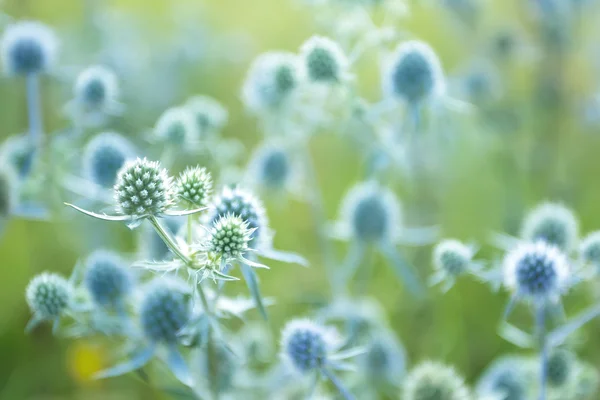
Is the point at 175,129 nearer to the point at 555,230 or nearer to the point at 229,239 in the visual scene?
the point at 229,239

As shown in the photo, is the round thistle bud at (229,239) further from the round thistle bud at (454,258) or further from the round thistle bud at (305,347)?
the round thistle bud at (454,258)

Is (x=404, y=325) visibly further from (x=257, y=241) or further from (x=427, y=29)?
(x=427, y=29)

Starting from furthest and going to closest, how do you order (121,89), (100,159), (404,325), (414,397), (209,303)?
(121,89) → (404,325) → (100,159) → (414,397) → (209,303)

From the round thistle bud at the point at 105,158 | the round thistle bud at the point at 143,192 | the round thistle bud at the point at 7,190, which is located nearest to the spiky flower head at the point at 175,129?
the round thistle bud at the point at 105,158

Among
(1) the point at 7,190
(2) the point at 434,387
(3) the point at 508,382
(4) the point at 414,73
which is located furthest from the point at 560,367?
(1) the point at 7,190

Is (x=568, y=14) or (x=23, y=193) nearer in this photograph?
(x=23, y=193)

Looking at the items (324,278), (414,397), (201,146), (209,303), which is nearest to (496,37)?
(324,278)
